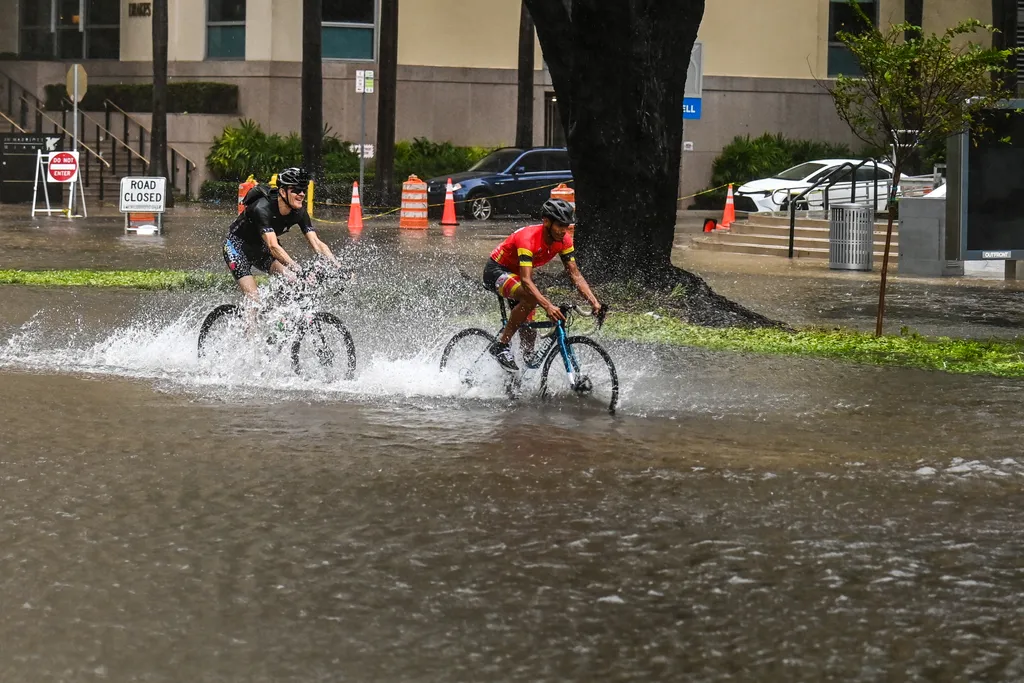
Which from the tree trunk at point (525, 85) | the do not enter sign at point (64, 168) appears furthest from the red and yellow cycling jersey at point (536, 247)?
the tree trunk at point (525, 85)

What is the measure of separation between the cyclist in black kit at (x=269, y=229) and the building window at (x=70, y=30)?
36.5 metres

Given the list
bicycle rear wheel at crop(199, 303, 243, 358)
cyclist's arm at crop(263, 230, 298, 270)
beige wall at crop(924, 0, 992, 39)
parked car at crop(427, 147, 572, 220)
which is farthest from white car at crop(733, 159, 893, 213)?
cyclist's arm at crop(263, 230, 298, 270)

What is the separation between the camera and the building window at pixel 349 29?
149 ft

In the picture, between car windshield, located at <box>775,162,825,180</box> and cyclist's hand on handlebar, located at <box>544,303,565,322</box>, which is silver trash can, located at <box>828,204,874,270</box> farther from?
cyclist's hand on handlebar, located at <box>544,303,565,322</box>

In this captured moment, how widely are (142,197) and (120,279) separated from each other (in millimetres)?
9675

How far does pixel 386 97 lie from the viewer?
1559 inches

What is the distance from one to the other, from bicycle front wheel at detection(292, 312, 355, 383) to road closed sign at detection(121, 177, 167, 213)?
17.6 metres

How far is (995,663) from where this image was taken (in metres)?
5.95

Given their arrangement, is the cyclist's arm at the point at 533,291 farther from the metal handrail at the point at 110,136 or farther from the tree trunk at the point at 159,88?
the metal handrail at the point at 110,136

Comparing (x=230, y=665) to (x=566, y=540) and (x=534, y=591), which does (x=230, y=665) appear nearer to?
(x=534, y=591)

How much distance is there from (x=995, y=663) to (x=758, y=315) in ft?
38.8

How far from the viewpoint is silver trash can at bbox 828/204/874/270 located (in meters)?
25.2

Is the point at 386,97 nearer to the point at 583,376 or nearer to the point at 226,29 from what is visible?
the point at 226,29

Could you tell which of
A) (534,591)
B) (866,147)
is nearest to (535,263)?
(534,591)
